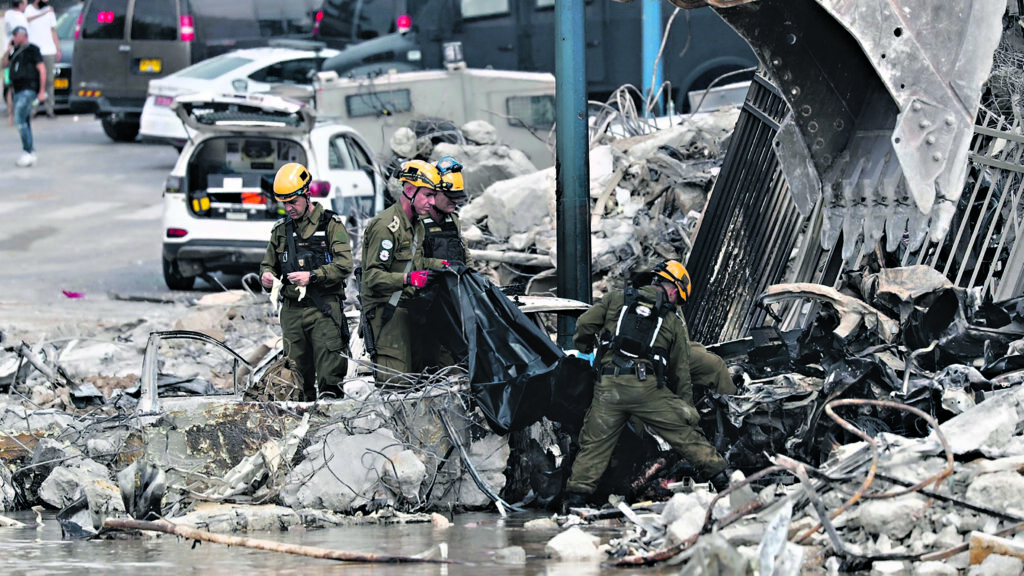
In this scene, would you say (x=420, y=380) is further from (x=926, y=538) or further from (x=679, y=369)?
(x=926, y=538)

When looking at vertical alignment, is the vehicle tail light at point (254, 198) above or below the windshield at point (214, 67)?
below

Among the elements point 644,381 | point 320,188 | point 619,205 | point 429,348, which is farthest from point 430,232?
point 320,188

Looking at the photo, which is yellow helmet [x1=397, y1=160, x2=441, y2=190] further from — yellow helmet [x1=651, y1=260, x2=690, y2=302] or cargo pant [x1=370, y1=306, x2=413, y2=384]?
yellow helmet [x1=651, y1=260, x2=690, y2=302]

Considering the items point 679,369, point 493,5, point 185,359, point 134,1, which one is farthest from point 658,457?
point 134,1

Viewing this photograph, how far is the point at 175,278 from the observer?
15656 mm

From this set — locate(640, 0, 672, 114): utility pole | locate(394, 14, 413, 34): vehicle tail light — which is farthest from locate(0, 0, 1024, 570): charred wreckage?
locate(394, 14, 413, 34): vehicle tail light

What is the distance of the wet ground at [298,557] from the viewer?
662 cm

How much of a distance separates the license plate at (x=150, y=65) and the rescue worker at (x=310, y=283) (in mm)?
15484

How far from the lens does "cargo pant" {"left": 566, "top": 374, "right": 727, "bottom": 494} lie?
310 inches

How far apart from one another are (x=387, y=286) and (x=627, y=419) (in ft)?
5.34

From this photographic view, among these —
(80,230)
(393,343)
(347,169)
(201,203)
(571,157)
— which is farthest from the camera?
(80,230)

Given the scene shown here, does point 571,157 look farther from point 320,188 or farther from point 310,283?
point 320,188

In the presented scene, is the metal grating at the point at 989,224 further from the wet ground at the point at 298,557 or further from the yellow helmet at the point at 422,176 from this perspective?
the wet ground at the point at 298,557

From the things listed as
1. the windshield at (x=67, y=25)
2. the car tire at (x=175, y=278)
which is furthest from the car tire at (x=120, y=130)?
the car tire at (x=175, y=278)
